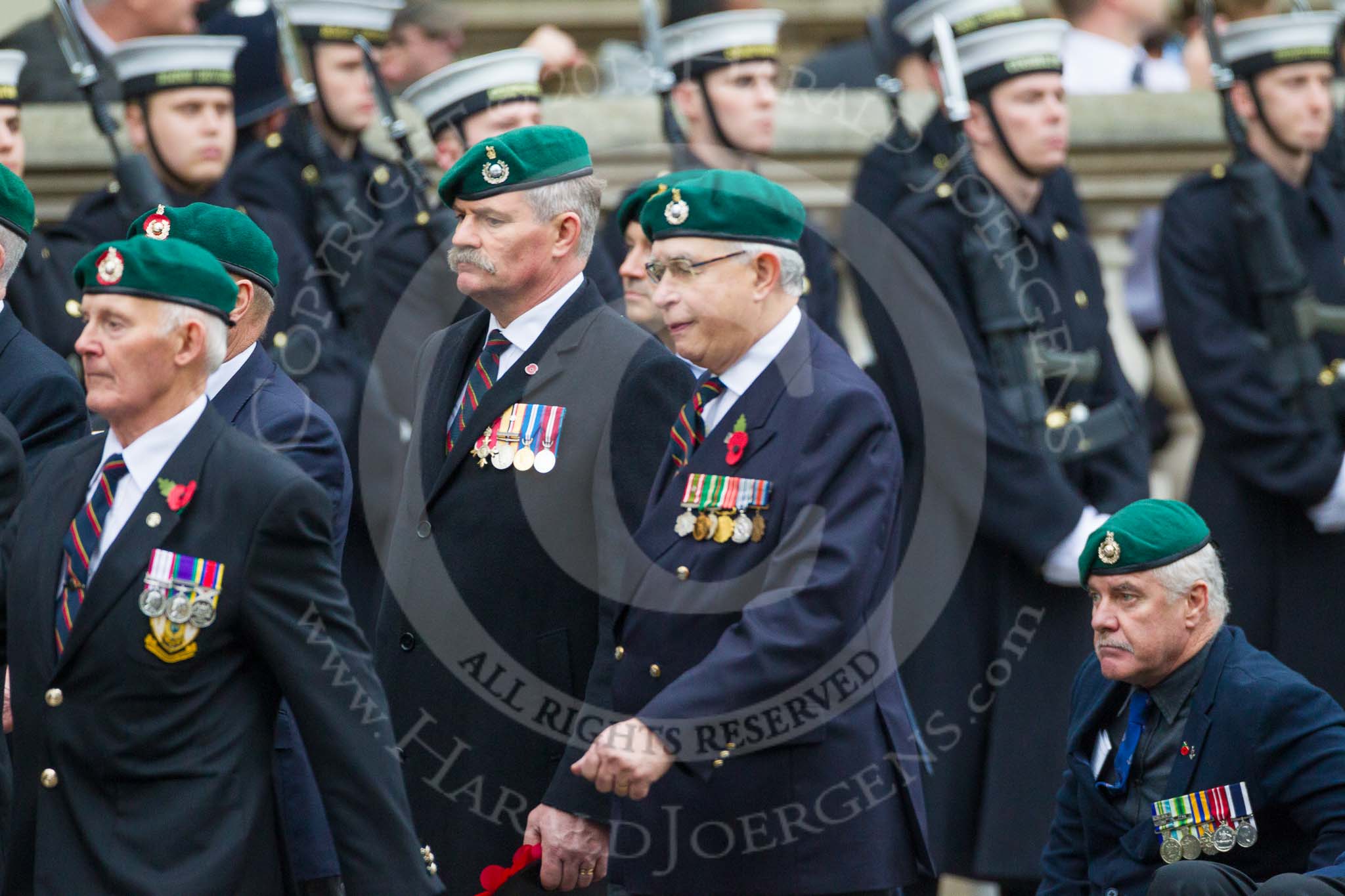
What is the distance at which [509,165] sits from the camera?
5250 millimetres

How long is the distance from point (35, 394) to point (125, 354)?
3.72 feet

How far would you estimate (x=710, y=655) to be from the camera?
15.7 ft

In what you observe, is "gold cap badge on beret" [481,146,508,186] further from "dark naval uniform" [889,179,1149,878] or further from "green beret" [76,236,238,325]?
"dark naval uniform" [889,179,1149,878]

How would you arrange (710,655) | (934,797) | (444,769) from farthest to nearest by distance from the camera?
(934,797) < (444,769) < (710,655)

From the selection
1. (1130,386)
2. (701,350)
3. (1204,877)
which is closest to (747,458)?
(701,350)

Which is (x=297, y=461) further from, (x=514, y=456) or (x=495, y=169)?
(x=495, y=169)

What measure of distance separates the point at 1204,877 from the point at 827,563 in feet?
3.26

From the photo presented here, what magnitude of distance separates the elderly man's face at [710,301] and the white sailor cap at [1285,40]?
132 inches

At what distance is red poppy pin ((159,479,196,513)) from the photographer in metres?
4.30

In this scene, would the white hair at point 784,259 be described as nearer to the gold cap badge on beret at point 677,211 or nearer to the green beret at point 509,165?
the gold cap badge on beret at point 677,211

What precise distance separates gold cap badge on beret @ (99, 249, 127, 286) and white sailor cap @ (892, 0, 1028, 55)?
370cm

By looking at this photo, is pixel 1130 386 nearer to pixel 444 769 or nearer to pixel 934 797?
pixel 934 797

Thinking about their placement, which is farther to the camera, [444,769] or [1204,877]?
[444,769]

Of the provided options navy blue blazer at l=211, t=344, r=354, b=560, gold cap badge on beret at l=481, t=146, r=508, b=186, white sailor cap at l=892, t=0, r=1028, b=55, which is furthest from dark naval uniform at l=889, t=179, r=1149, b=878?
navy blue blazer at l=211, t=344, r=354, b=560
